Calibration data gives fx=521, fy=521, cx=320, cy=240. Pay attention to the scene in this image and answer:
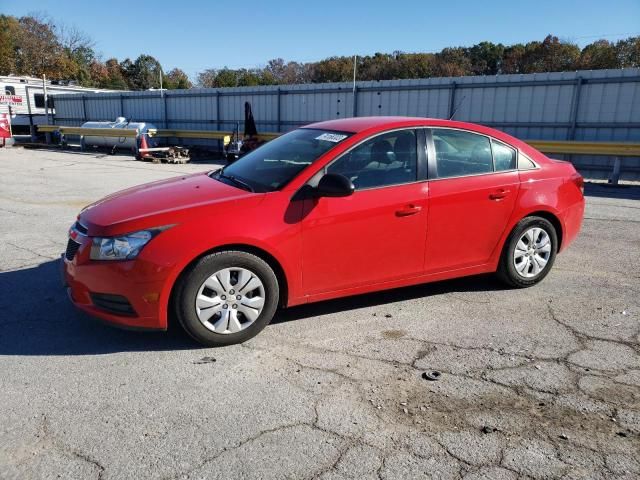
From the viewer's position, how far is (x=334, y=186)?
12.8ft

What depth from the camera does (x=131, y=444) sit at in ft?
8.90

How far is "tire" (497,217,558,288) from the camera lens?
195 inches

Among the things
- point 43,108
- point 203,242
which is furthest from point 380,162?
point 43,108

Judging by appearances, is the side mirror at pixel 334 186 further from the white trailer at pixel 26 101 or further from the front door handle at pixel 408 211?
the white trailer at pixel 26 101

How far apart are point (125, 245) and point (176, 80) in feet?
317

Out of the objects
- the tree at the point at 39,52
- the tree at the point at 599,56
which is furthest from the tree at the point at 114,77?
the tree at the point at 599,56

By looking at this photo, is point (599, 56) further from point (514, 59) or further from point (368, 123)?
point (368, 123)

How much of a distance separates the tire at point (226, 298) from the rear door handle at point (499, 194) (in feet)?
7.14

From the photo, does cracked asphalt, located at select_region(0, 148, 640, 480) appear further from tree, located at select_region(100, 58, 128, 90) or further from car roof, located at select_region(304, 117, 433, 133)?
tree, located at select_region(100, 58, 128, 90)

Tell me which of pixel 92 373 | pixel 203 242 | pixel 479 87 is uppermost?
pixel 479 87

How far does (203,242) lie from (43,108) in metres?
35.4

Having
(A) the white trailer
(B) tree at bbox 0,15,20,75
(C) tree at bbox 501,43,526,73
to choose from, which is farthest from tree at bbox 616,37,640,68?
(B) tree at bbox 0,15,20,75

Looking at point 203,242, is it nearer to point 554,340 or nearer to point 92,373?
point 92,373

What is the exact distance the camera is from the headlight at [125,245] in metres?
3.59
